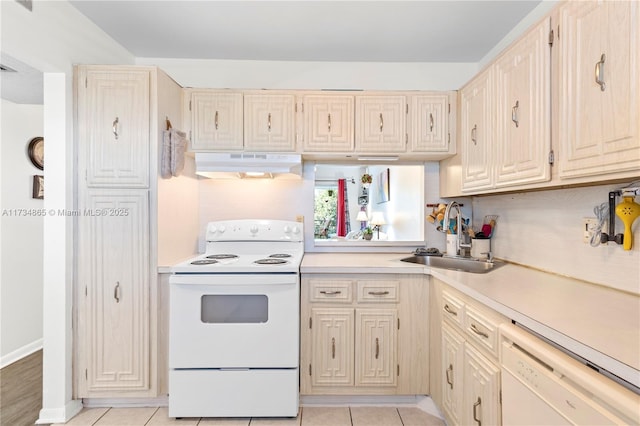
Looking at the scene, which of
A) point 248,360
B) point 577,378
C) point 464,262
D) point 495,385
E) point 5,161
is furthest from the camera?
point 5,161

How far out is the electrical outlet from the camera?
151 centimetres

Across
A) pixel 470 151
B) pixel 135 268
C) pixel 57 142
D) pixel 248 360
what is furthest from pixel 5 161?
pixel 470 151

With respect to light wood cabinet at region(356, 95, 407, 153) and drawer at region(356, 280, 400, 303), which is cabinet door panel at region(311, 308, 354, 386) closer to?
drawer at region(356, 280, 400, 303)

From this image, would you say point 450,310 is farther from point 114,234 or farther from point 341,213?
point 114,234

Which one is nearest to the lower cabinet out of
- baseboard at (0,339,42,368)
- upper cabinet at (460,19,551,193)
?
upper cabinet at (460,19,551,193)

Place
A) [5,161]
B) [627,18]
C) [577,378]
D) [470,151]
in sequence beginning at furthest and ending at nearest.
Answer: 1. [5,161]
2. [470,151]
3. [627,18]
4. [577,378]

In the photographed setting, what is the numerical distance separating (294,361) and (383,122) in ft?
5.82

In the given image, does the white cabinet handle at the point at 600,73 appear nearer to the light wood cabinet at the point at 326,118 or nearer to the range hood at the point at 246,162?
the light wood cabinet at the point at 326,118

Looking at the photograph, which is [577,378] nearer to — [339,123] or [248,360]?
[248,360]

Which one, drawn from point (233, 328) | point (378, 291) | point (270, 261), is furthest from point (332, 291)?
point (233, 328)

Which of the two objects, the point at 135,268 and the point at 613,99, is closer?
the point at 613,99

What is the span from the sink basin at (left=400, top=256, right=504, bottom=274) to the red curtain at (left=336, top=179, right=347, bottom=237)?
0.59 m

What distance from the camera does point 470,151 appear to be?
2.13 m

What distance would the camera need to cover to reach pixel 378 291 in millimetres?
2100
